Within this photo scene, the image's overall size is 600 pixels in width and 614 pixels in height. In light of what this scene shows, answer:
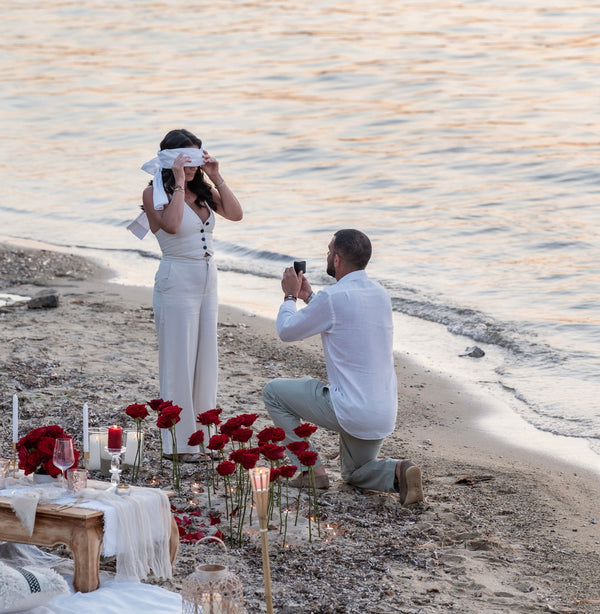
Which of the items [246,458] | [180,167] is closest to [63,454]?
[246,458]

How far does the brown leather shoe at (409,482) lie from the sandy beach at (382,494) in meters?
0.07

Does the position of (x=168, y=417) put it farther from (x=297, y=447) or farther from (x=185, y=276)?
(x=185, y=276)

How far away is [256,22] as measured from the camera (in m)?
44.9

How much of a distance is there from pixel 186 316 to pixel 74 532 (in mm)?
2195

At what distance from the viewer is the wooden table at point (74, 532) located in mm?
4586

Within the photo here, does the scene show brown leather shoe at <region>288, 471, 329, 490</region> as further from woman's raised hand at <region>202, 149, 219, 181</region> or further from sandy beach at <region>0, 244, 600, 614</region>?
woman's raised hand at <region>202, 149, 219, 181</region>

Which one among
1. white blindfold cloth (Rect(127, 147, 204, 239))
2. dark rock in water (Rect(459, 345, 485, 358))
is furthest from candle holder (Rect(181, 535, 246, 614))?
dark rock in water (Rect(459, 345, 485, 358))

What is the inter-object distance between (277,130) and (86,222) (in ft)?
30.7

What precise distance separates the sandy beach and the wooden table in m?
0.46

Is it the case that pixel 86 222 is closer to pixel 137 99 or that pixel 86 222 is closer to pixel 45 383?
pixel 45 383

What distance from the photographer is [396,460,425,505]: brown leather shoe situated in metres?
6.08

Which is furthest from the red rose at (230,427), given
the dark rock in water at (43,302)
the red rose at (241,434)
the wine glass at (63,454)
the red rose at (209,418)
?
the dark rock in water at (43,302)

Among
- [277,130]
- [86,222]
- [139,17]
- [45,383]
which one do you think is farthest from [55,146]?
[139,17]

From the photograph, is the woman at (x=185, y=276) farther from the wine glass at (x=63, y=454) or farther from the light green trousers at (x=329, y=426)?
the wine glass at (x=63, y=454)
